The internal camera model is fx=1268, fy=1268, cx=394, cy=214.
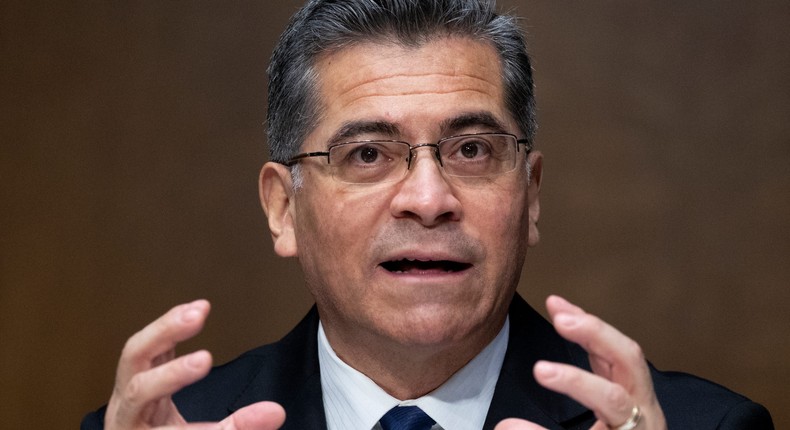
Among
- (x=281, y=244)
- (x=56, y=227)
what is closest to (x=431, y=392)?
(x=281, y=244)

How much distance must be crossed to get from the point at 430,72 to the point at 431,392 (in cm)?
59

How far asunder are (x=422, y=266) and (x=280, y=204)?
43 centimetres

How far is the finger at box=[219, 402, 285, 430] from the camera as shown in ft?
6.05

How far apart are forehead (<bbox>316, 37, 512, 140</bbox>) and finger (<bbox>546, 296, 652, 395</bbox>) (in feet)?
1.92

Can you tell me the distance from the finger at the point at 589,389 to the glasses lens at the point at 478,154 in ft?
1.93

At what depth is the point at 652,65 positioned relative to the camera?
10.8 feet

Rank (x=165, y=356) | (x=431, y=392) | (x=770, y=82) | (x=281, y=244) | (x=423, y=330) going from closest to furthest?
(x=165, y=356) → (x=423, y=330) → (x=431, y=392) → (x=281, y=244) → (x=770, y=82)

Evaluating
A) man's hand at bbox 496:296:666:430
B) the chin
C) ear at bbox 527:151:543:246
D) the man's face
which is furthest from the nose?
man's hand at bbox 496:296:666:430

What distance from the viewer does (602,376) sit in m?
1.87

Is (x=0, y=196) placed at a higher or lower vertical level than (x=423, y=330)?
higher

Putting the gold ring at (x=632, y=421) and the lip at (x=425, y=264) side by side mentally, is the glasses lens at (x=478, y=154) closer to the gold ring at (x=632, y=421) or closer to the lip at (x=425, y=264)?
the lip at (x=425, y=264)

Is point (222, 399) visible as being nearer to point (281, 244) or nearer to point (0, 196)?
point (281, 244)

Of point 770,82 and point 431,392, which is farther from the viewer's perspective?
point 770,82

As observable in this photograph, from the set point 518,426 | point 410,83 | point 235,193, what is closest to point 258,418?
point 518,426
